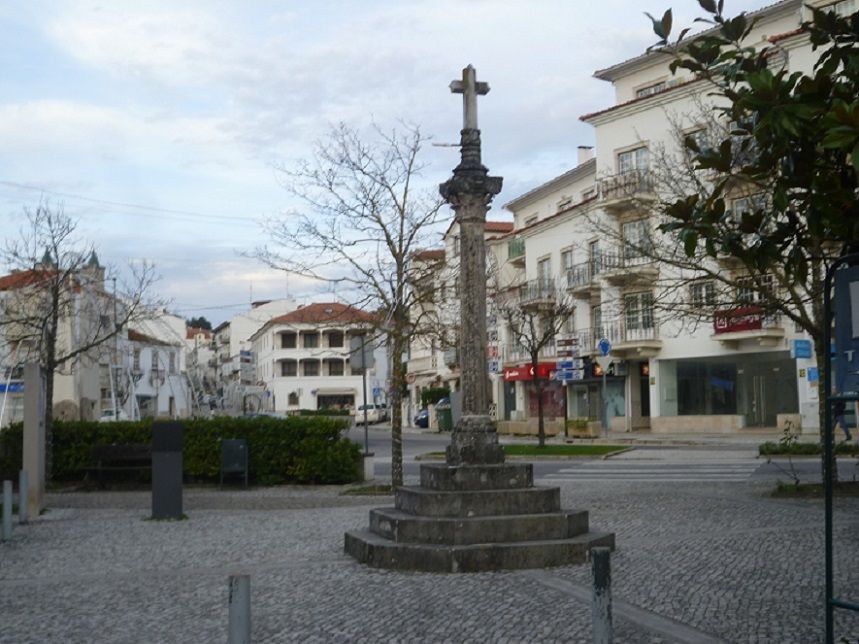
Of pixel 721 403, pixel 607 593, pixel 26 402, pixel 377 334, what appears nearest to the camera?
pixel 607 593

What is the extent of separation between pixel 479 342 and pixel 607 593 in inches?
263

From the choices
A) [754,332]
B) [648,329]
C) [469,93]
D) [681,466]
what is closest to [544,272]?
[648,329]

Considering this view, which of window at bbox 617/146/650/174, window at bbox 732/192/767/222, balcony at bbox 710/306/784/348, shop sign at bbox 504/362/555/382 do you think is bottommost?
shop sign at bbox 504/362/555/382

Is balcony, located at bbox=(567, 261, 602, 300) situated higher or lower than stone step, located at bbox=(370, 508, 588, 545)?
higher

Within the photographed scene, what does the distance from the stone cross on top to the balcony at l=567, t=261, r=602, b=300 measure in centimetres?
3269

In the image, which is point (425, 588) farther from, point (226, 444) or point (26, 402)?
point (226, 444)

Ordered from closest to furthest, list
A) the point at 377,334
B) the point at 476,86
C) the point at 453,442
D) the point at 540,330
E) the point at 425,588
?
the point at 425,588
the point at 453,442
the point at 476,86
the point at 377,334
the point at 540,330

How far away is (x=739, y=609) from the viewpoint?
7754 millimetres

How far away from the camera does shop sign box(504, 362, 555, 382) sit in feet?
165

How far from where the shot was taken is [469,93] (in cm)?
1222

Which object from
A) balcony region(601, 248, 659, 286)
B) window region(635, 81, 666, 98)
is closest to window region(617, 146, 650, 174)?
window region(635, 81, 666, 98)

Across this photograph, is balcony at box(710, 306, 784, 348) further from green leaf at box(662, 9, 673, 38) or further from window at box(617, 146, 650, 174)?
green leaf at box(662, 9, 673, 38)

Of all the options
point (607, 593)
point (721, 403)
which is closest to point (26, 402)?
point (607, 593)

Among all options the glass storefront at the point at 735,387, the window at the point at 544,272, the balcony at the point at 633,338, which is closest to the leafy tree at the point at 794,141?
the glass storefront at the point at 735,387
